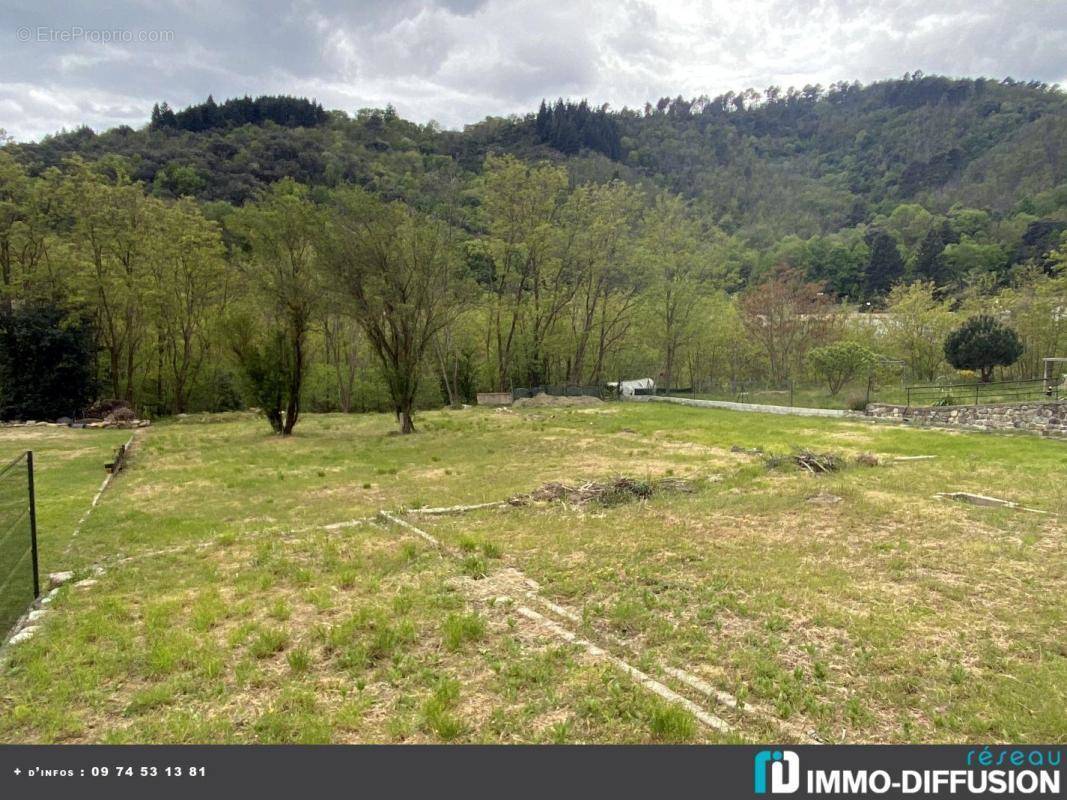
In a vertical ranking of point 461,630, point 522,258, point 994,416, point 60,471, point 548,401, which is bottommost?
point 60,471

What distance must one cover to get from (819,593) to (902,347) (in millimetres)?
33435

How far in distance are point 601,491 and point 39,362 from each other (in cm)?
2844

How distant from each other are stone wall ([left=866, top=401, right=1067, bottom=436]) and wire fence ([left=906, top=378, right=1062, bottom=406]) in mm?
612

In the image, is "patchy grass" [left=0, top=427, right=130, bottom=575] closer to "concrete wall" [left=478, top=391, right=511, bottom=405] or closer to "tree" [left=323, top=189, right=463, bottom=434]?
"tree" [left=323, top=189, right=463, bottom=434]

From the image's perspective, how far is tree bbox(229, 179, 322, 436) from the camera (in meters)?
18.9

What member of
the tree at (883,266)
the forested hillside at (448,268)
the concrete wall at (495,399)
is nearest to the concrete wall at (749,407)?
the forested hillside at (448,268)

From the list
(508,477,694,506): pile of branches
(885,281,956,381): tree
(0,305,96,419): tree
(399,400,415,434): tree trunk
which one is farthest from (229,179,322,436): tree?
(885,281,956,381): tree

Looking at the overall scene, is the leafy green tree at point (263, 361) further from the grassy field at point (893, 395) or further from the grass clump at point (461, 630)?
the grassy field at point (893, 395)

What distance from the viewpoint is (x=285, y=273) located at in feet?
62.6

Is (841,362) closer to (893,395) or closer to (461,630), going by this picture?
(893,395)

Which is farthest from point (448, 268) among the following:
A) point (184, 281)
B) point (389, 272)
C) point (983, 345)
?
point (983, 345)

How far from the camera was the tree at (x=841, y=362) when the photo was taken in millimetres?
25422

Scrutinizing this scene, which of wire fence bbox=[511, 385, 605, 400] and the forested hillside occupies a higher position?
the forested hillside

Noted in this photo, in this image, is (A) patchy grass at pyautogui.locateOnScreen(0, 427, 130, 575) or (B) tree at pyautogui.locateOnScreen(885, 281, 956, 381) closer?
(A) patchy grass at pyautogui.locateOnScreen(0, 427, 130, 575)
